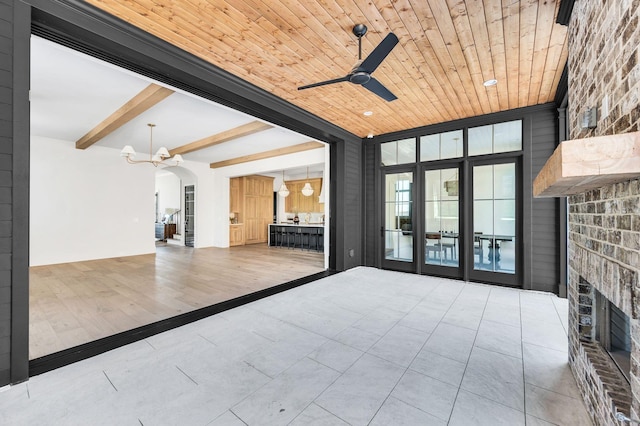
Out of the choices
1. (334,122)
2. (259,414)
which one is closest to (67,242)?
(334,122)

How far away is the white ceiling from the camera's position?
336 cm

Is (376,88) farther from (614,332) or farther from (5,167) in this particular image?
(5,167)

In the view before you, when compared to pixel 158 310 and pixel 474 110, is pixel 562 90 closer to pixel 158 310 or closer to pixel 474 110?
pixel 474 110

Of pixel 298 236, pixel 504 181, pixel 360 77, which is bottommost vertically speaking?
pixel 298 236

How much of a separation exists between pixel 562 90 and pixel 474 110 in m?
1.13

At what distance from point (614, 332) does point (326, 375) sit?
1.95 m

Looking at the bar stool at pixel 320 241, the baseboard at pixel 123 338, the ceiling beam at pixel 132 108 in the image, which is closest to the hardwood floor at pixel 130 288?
the baseboard at pixel 123 338

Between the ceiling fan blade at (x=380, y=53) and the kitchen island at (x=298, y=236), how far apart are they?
6282 mm

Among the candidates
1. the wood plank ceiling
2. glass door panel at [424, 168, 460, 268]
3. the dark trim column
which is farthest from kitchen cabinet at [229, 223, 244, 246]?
the dark trim column

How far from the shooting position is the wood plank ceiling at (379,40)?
2316 mm

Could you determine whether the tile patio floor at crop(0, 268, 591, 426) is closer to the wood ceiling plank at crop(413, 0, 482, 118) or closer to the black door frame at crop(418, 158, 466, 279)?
the black door frame at crop(418, 158, 466, 279)

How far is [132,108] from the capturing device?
4336 millimetres


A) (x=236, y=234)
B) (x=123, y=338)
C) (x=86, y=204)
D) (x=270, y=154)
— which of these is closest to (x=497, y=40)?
(x=123, y=338)

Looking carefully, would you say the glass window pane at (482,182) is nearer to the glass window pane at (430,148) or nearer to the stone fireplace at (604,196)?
the glass window pane at (430,148)
